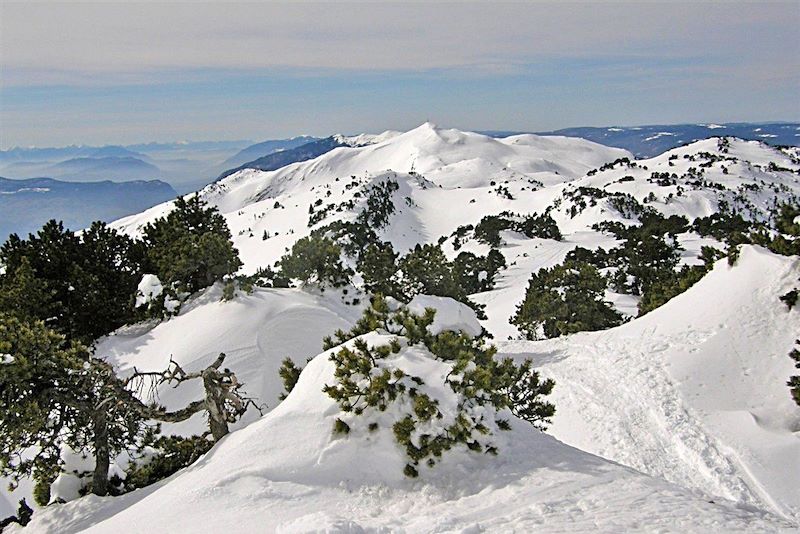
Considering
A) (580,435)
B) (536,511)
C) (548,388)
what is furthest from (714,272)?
(536,511)

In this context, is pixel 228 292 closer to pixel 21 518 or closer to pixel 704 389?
pixel 21 518

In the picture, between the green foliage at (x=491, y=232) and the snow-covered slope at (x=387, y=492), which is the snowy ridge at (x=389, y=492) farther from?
the green foliage at (x=491, y=232)

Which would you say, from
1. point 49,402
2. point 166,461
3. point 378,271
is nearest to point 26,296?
point 49,402

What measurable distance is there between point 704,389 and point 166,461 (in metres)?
16.2

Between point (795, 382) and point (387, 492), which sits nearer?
point (387, 492)

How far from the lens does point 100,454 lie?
10.7 m

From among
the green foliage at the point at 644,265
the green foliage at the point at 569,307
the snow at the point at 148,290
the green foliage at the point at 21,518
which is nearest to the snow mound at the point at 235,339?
the snow at the point at 148,290

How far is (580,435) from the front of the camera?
618 inches

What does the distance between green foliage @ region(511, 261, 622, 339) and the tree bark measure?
2106cm

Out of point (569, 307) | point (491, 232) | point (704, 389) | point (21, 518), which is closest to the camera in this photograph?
point (21, 518)

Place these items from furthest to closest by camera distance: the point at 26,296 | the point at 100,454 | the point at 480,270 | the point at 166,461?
the point at 480,270
the point at 26,296
the point at 166,461
the point at 100,454

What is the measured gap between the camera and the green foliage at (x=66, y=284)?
19578 millimetres

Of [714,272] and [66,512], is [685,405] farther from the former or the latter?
[66,512]

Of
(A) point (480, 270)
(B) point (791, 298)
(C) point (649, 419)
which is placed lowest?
(A) point (480, 270)
